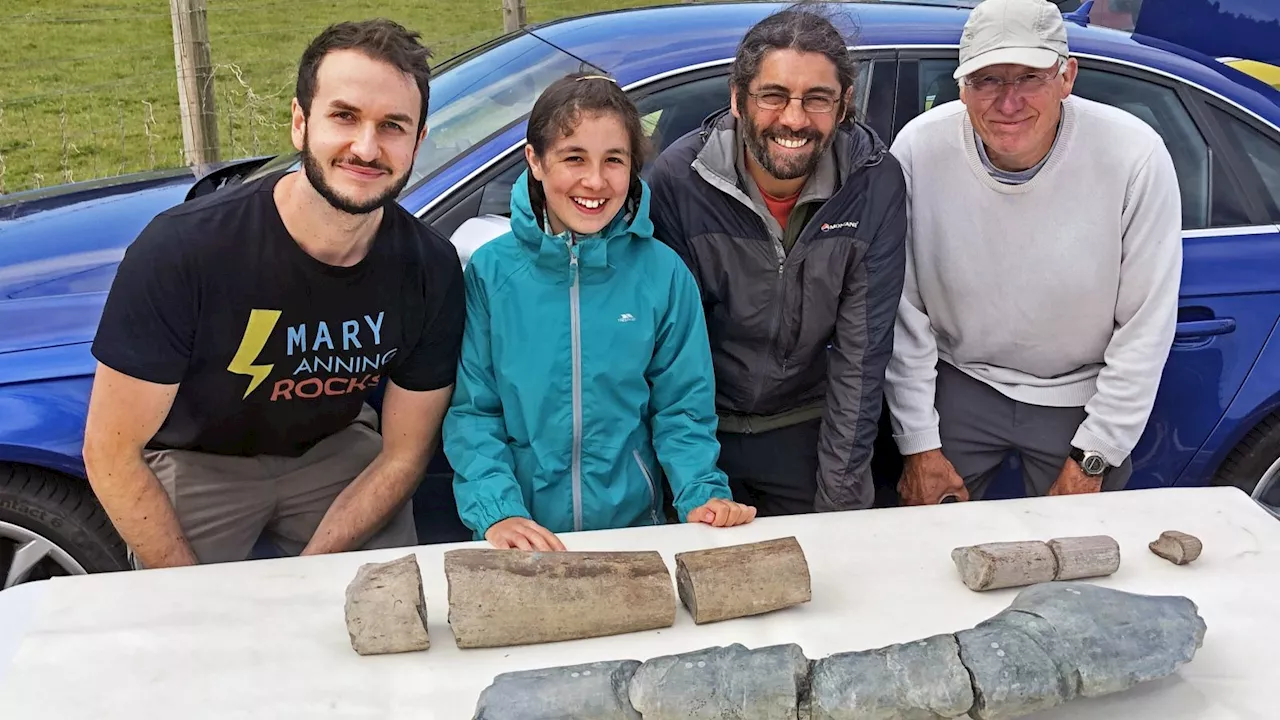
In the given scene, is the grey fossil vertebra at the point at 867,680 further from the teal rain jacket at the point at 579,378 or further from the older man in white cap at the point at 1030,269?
the older man in white cap at the point at 1030,269

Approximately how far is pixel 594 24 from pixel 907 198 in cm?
116

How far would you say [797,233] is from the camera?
2457 mm

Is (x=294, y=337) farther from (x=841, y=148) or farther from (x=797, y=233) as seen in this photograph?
(x=841, y=148)

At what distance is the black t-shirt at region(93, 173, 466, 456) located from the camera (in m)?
2.08

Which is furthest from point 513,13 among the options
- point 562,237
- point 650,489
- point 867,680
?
point 867,680

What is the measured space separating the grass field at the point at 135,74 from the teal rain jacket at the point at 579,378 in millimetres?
1724

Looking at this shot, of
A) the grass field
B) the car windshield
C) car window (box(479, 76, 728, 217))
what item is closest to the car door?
car window (box(479, 76, 728, 217))

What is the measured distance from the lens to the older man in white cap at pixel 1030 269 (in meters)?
2.52

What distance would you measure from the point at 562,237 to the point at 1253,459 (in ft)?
7.58

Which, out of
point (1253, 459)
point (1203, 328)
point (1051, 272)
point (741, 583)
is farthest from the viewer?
point (1253, 459)

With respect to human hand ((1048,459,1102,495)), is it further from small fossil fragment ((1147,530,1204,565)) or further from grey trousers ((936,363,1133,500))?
small fossil fragment ((1147,530,1204,565))

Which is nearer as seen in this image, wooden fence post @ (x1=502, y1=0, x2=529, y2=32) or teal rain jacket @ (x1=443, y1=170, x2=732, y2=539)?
teal rain jacket @ (x1=443, y1=170, x2=732, y2=539)

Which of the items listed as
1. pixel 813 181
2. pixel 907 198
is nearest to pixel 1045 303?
pixel 907 198

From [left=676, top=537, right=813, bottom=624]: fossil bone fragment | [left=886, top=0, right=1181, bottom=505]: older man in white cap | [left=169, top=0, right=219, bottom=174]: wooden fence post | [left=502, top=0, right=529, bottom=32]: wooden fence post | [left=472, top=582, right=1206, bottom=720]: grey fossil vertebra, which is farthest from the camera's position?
[left=502, top=0, right=529, bottom=32]: wooden fence post
